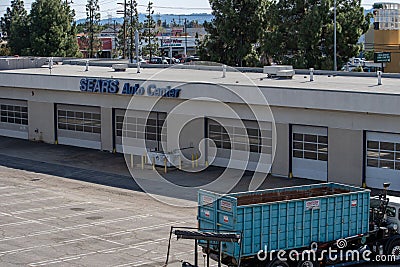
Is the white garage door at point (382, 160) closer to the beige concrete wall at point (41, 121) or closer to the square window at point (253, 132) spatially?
the square window at point (253, 132)

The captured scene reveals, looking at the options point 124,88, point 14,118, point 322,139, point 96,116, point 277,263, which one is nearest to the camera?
point 277,263

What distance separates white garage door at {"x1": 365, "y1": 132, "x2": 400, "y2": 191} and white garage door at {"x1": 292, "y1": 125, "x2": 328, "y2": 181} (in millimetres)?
2512

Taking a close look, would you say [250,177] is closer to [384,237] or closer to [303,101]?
[303,101]

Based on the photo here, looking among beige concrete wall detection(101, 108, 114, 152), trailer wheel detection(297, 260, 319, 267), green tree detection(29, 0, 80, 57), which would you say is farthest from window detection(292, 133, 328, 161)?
green tree detection(29, 0, 80, 57)

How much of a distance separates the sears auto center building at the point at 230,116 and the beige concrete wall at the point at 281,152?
0.05 meters

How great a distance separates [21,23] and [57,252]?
2937 inches

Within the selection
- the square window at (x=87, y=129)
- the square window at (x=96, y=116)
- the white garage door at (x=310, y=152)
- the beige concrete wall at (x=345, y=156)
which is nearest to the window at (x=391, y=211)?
the beige concrete wall at (x=345, y=156)

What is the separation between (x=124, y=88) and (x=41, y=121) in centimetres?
996

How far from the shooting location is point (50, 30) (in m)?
89.8

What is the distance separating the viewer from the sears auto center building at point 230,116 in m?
36.3

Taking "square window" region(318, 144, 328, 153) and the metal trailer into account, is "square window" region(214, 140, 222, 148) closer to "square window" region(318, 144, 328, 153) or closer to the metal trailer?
"square window" region(318, 144, 328, 153)

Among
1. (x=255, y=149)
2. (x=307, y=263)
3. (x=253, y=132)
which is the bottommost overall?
(x=307, y=263)

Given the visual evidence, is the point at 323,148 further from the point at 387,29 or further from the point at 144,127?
the point at 387,29

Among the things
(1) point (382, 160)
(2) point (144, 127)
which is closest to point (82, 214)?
(1) point (382, 160)
